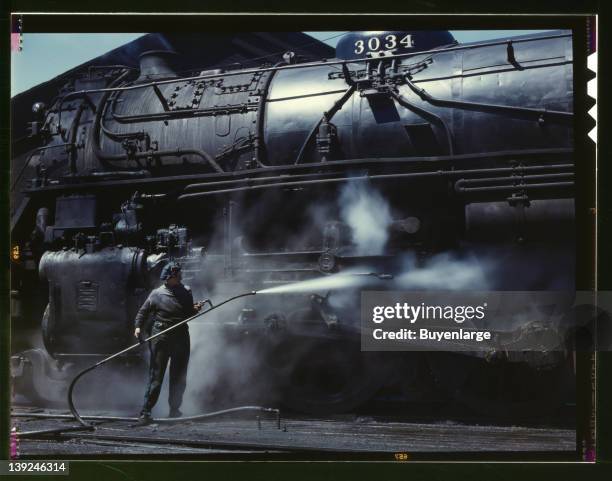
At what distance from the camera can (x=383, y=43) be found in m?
5.94

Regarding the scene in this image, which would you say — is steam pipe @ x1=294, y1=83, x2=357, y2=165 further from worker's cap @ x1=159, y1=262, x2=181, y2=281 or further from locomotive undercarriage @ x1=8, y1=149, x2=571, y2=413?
worker's cap @ x1=159, y1=262, x2=181, y2=281

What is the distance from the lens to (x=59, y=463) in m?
5.66

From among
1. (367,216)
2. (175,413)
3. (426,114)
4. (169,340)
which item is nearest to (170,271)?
(169,340)

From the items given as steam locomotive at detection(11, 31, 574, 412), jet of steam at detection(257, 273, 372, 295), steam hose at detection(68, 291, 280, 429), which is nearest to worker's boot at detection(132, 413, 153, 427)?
steam hose at detection(68, 291, 280, 429)

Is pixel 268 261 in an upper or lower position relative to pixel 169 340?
upper

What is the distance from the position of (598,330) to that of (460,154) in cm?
141

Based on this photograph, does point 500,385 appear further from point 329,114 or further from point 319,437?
point 329,114

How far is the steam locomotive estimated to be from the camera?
18.7ft

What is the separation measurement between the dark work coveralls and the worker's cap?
3.9 inches

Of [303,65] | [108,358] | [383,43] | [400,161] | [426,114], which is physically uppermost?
[383,43]

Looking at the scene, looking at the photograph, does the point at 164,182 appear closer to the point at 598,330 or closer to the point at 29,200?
the point at 29,200

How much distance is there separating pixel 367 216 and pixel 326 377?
115 cm

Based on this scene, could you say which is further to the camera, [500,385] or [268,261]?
[268,261]

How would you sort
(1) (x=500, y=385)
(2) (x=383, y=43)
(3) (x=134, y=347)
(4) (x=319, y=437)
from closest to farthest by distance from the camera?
(4) (x=319, y=437)
(1) (x=500, y=385)
(2) (x=383, y=43)
(3) (x=134, y=347)
